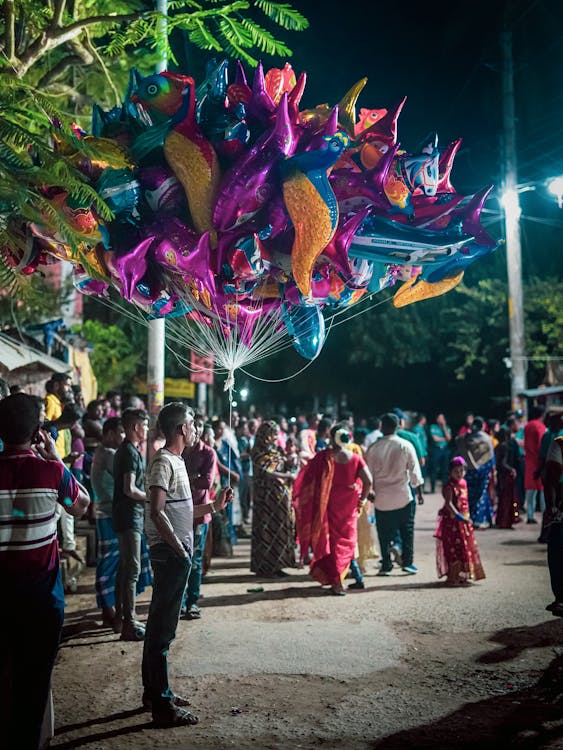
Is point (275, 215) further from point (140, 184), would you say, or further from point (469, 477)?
point (469, 477)

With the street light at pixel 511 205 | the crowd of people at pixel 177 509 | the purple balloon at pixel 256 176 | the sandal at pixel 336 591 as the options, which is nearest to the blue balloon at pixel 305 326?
the crowd of people at pixel 177 509

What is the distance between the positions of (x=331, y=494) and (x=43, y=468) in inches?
216

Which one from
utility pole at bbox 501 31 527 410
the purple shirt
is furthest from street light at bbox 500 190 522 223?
the purple shirt

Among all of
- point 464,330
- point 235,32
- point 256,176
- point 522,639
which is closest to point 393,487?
point 522,639

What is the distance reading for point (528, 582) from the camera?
8969 mm

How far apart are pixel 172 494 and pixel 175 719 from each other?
143cm

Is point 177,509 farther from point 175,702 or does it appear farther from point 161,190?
point 161,190

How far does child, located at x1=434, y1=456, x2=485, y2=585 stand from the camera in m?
8.92

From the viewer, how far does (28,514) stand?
12.0 feet

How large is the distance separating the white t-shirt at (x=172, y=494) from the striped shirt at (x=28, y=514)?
3.41 feet

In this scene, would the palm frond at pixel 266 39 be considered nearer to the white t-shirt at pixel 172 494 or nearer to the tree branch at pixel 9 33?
the tree branch at pixel 9 33

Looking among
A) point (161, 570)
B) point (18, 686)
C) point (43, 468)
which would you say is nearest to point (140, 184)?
point (43, 468)

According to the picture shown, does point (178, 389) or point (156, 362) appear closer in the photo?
point (156, 362)

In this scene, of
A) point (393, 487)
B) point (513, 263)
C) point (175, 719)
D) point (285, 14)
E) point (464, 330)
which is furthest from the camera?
point (464, 330)
